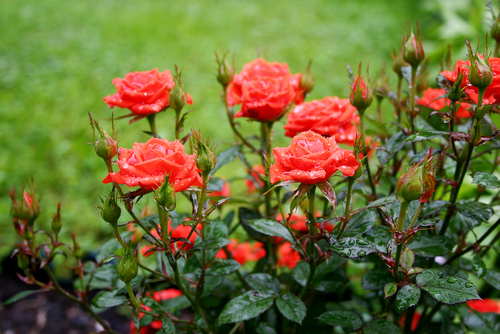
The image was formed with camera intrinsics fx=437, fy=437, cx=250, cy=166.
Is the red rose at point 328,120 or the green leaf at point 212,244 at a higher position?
the red rose at point 328,120

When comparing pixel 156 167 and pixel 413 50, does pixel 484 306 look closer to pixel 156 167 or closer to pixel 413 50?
pixel 413 50

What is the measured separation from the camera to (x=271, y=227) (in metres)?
0.75

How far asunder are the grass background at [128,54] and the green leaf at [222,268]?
104cm

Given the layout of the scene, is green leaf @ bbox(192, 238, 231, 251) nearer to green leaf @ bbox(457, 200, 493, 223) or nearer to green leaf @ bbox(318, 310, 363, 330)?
green leaf @ bbox(318, 310, 363, 330)

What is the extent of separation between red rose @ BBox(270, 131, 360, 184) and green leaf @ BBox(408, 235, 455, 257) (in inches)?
9.0

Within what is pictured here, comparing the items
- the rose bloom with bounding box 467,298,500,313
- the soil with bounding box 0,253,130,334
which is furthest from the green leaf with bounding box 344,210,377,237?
the soil with bounding box 0,253,130,334

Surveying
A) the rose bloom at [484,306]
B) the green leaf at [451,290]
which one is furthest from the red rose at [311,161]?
the rose bloom at [484,306]

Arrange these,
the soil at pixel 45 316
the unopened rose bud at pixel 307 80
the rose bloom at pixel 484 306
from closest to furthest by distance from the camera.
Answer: the unopened rose bud at pixel 307 80 < the rose bloom at pixel 484 306 < the soil at pixel 45 316

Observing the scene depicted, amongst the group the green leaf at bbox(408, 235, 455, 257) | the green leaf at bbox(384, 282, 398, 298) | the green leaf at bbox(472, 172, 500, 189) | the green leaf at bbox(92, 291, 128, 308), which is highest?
the green leaf at bbox(472, 172, 500, 189)

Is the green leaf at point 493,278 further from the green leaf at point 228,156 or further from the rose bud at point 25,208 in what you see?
the rose bud at point 25,208

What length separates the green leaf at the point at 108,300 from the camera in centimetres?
78

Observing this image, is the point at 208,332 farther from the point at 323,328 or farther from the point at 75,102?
the point at 75,102

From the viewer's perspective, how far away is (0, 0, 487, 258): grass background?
2.18 m

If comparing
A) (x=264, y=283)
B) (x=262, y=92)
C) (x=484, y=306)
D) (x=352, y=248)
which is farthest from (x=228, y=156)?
(x=484, y=306)
